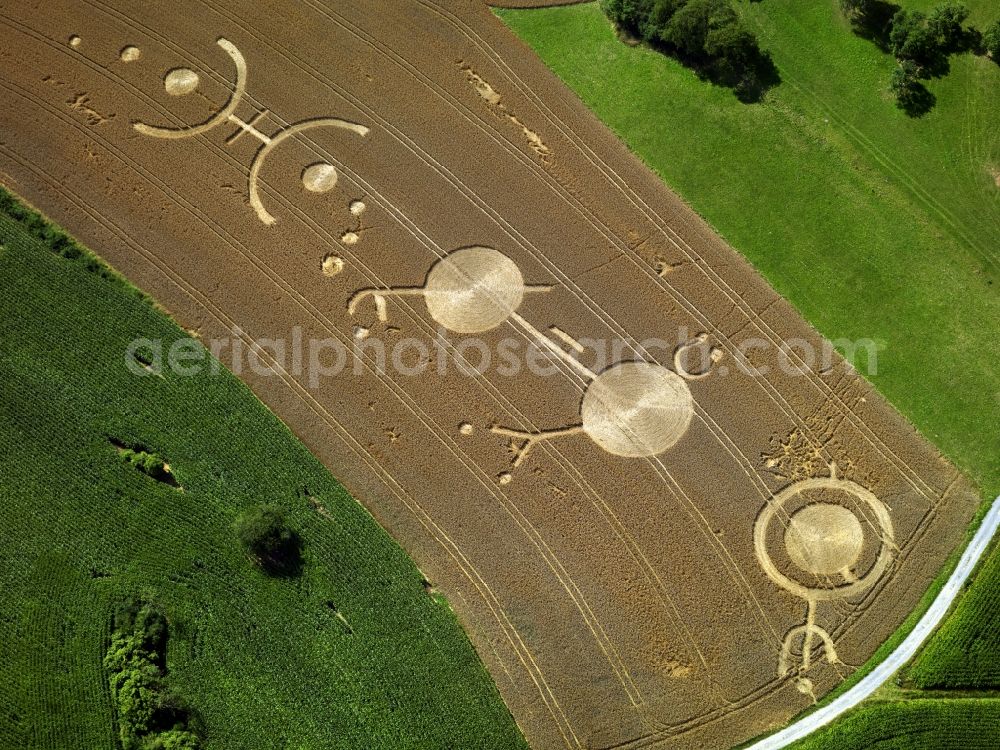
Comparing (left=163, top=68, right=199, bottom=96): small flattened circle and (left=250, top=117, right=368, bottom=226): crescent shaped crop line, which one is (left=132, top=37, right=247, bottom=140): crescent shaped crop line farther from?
(left=250, top=117, right=368, bottom=226): crescent shaped crop line

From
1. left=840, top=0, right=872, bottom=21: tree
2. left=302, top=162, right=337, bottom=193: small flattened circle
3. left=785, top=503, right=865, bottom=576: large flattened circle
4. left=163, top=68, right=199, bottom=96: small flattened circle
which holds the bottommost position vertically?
left=163, top=68, right=199, bottom=96: small flattened circle

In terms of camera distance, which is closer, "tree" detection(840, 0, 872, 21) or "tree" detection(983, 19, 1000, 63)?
"tree" detection(983, 19, 1000, 63)

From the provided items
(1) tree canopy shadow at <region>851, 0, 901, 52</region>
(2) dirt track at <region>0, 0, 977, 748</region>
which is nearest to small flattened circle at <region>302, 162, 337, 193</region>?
(2) dirt track at <region>0, 0, 977, 748</region>

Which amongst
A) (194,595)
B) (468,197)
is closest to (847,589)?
(468,197)

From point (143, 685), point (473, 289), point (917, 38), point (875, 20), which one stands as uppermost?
point (917, 38)

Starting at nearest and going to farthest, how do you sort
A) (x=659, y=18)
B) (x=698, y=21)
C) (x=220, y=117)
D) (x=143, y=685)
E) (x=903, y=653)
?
1. (x=143, y=685)
2. (x=903, y=653)
3. (x=698, y=21)
4. (x=659, y=18)
5. (x=220, y=117)

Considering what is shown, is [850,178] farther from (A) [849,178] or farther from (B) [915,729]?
(B) [915,729]

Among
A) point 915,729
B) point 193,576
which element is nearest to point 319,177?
point 193,576
